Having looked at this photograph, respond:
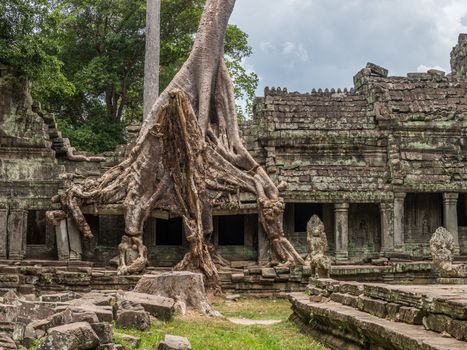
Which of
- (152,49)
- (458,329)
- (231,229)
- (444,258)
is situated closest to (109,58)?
(152,49)

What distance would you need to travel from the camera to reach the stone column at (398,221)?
19406 millimetres

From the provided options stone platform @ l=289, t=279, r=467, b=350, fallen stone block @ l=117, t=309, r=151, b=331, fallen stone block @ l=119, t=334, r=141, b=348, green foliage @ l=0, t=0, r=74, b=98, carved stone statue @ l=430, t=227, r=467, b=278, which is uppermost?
green foliage @ l=0, t=0, r=74, b=98

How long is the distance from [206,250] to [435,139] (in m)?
9.08

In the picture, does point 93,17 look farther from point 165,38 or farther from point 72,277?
point 72,277

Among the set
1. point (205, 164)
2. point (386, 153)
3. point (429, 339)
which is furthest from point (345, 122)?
point (429, 339)

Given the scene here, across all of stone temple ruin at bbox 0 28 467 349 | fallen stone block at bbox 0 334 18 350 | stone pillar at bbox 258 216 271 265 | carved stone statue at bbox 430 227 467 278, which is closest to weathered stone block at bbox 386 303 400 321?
fallen stone block at bbox 0 334 18 350

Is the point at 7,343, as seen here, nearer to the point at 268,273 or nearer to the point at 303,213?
the point at 268,273

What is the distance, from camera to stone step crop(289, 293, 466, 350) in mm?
5730

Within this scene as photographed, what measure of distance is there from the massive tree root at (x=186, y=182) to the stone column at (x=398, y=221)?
378 centimetres

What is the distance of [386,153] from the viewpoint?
2064 cm

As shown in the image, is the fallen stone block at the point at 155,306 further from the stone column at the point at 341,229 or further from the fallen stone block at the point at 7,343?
the stone column at the point at 341,229

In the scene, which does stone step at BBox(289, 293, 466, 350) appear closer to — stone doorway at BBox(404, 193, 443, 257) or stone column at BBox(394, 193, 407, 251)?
stone column at BBox(394, 193, 407, 251)

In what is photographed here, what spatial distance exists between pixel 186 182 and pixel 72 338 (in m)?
9.34

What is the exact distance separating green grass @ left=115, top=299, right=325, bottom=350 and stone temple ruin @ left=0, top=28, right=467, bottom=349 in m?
5.39
